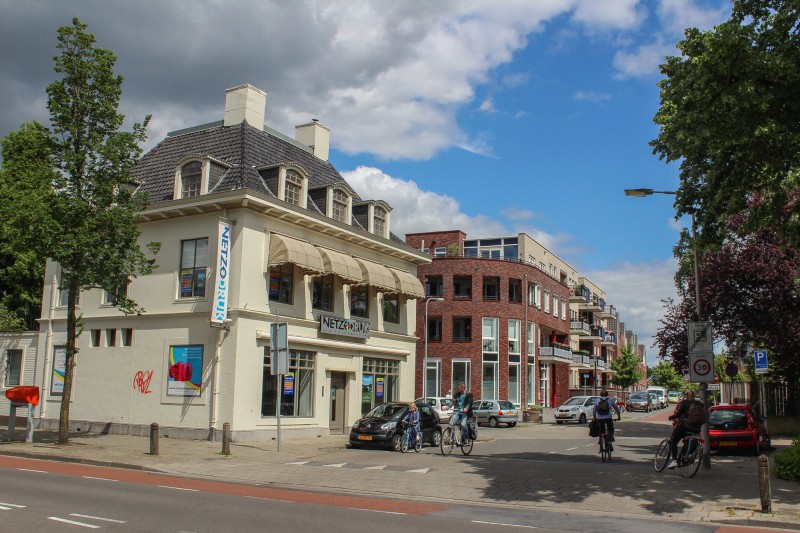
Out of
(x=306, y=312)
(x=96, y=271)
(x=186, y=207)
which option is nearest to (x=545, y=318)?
(x=306, y=312)

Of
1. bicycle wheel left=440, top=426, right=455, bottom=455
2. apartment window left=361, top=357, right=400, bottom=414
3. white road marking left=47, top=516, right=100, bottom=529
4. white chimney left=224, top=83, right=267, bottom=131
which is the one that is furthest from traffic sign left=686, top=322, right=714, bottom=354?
white chimney left=224, top=83, right=267, bottom=131

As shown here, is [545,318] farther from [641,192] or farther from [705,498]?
[705,498]

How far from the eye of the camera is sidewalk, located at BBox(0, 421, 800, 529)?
39.6ft

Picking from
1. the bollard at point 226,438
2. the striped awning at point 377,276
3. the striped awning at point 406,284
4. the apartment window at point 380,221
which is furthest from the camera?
the apartment window at point 380,221

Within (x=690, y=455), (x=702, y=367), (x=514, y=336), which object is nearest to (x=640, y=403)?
(x=514, y=336)

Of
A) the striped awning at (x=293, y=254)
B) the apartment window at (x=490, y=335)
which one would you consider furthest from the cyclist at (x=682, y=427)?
the apartment window at (x=490, y=335)

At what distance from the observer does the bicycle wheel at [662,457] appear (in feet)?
52.7

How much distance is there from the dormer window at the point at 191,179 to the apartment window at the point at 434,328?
1158 inches

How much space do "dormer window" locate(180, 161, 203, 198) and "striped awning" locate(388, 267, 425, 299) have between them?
9.41 meters

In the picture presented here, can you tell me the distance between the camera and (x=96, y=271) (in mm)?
20969

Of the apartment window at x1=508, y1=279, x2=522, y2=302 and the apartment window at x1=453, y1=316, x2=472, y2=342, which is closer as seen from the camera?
the apartment window at x1=453, y1=316, x2=472, y2=342

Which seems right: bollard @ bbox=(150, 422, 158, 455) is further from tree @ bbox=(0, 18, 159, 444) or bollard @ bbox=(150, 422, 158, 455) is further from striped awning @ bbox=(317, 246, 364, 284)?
striped awning @ bbox=(317, 246, 364, 284)

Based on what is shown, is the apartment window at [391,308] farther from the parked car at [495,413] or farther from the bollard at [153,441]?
the bollard at [153,441]

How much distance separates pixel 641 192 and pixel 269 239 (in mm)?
12868
